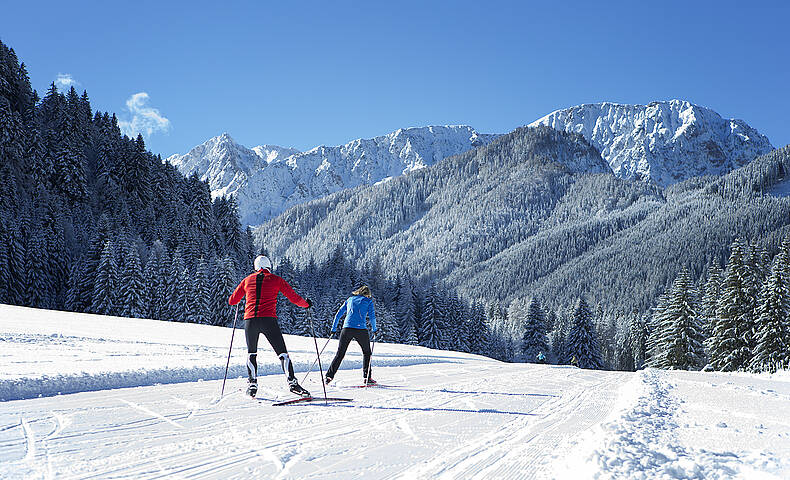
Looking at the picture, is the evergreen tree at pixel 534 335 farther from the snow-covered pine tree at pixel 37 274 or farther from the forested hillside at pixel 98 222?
the snow-covered pine tree at pixel 37 274

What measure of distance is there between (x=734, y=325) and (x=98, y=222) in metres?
56.9

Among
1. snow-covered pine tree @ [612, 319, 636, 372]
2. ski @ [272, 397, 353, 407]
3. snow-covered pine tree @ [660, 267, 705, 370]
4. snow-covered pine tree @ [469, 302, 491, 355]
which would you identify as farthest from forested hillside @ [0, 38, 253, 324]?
snow-covered pine tree @ [612, 319, 636, 372]

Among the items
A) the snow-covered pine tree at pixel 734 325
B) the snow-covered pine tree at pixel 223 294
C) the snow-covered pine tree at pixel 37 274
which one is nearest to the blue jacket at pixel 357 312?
the snow-covered pine tree at pixel 734 325

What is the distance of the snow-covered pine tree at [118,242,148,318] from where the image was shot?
138ft

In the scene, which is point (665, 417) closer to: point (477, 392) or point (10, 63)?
point (477, 392)

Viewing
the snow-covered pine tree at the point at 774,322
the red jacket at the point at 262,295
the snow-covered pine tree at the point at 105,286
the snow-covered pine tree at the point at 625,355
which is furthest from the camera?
the snow-covered pine tree at the point at 625,355

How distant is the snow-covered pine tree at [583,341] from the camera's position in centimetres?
4903

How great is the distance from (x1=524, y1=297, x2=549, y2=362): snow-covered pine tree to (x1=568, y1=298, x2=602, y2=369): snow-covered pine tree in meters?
4.90

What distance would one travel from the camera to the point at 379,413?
674 centimetres

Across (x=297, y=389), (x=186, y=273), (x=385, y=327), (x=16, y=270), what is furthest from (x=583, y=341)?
(x=16, y=270)

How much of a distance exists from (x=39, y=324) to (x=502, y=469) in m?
19.0

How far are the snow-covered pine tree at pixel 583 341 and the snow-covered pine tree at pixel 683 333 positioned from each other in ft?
53.8

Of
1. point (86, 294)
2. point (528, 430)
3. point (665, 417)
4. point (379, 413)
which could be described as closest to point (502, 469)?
point (528, 430)

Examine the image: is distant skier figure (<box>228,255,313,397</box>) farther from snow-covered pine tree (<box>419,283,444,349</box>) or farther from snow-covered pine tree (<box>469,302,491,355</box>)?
snow-covered pine tree (<box>469,302,491,355</box>)
